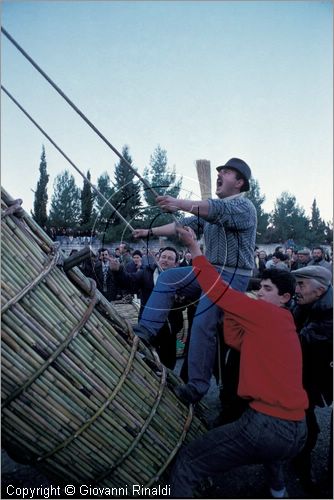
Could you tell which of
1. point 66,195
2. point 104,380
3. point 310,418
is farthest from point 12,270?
point 66,195

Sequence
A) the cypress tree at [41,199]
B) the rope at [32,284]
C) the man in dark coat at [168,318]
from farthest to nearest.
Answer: the cypress tree at [41,199], the man in dark coat at [168,318], the rope at [32,284]

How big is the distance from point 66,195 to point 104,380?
44.4 m

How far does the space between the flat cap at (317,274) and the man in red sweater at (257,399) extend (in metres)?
0.94

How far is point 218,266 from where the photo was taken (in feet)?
→ 9.88

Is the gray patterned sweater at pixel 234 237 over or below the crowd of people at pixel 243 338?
over

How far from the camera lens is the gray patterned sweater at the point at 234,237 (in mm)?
2842

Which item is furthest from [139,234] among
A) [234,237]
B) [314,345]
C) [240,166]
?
[314,345]

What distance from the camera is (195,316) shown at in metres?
2.97

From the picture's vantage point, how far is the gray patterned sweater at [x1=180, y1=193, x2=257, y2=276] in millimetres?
2842

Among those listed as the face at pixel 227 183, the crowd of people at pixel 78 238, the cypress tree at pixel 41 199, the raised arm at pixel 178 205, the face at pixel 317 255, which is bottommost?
the cypress tree at pixel 41 199

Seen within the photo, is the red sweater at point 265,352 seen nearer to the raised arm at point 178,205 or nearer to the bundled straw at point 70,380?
the raised arm at point 178,205

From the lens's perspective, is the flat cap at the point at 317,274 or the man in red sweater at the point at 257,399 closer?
the man in red sweater at the point at 257,399

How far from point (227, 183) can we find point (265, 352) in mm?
1614

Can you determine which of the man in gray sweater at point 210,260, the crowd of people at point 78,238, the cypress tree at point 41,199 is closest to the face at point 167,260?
the crowd of people at point 78,238
